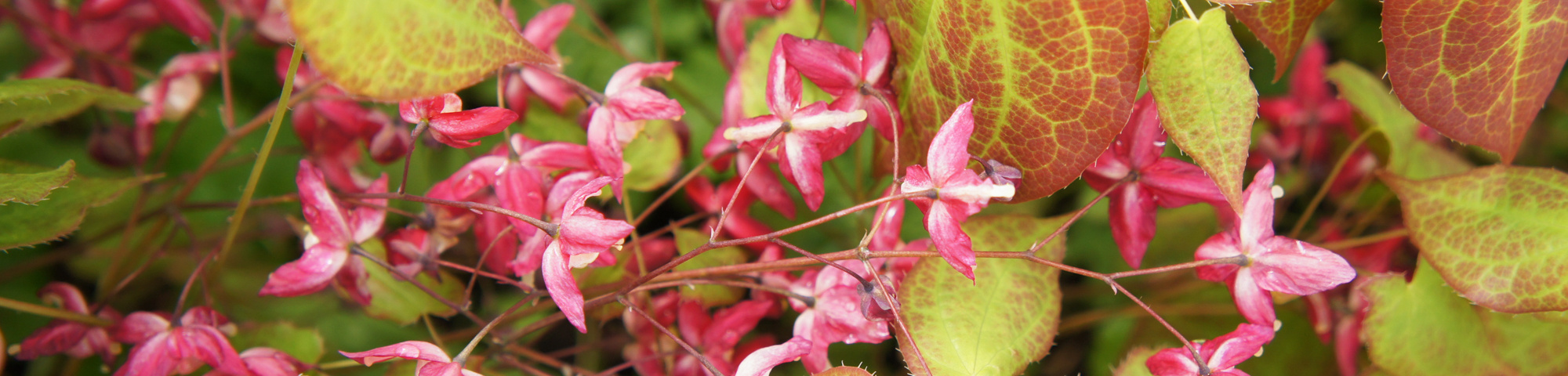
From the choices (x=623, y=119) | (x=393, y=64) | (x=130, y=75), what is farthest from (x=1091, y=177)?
(x=130, y=75)

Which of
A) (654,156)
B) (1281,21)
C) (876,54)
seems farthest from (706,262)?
(1281,21)

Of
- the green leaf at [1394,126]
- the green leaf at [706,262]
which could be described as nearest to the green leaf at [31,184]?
the green leaf at [706,262]

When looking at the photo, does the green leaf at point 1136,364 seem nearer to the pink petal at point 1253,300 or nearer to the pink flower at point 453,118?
the pink petal at point 1253,300

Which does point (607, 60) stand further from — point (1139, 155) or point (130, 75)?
point (1139, 155)

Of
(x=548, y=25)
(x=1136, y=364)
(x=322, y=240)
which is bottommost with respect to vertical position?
(x=1136, y=364)

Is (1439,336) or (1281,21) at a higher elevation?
(1281,21)

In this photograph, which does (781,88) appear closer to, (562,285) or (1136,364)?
(562,285)

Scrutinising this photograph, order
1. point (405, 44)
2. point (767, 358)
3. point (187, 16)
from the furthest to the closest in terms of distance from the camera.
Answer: point (187, 16)
point (767, 358)
point (405, 44)
